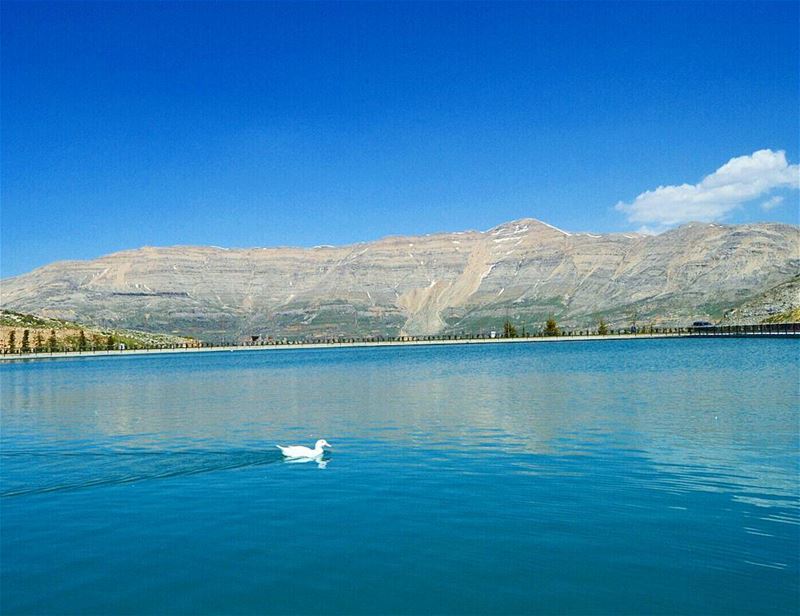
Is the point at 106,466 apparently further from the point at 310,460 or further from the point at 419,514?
the point at 419,514

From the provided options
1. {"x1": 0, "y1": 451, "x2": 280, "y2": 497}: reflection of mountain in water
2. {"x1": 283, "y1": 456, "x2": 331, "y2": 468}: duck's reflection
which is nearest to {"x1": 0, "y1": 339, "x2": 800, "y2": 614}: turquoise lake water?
{"x1": 0, "y1": 451, "x2": 280, "y2": 497}: reflection of mountain in water

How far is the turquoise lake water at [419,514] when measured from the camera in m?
15.6

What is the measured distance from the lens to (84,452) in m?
34.6

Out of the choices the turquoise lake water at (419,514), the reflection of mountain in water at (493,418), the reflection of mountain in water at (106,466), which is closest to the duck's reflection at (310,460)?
the turquoise lake water at (419,514)

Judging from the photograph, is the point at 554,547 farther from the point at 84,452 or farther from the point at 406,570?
the point at 84,452

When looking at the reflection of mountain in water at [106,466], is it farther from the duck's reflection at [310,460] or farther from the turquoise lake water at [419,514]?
the duck's reflection at [310,460]

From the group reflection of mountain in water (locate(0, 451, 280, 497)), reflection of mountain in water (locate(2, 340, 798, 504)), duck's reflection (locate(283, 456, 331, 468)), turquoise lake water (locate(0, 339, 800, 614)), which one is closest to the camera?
turquoise lake water (locate(0, 339, 800, 614))

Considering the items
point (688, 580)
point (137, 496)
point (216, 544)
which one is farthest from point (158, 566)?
point (688, 580)

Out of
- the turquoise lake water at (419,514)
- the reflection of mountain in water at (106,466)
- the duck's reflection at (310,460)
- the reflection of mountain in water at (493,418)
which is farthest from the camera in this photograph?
the duck's reflection at (310,460)

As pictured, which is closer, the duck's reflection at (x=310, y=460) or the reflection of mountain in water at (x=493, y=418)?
the reflection of mountain in water at (x=493, y=418)

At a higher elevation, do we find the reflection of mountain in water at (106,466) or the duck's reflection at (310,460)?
the duck's reflection at (310,460)

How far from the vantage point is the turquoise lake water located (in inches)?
613

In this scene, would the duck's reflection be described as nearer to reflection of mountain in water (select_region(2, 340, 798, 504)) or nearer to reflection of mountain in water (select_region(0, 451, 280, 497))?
reflection of mountain in water (select_region(0, 451, 280, 497))

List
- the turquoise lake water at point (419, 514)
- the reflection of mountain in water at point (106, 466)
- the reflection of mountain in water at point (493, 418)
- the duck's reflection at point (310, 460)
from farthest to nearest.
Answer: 1. the duck's reflection at point (310, 460)
2. the reflection of mountain in water at point (493, 418)
3. the reflection of mountain in water at point (106, 466)
4. the turquoise lake water at point (419, 514)
